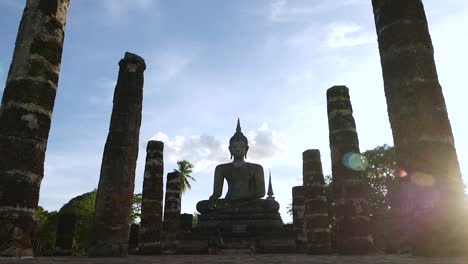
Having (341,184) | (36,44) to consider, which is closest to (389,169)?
(341,184)

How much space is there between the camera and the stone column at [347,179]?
31.9 ft

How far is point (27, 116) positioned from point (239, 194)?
13371 millimetres

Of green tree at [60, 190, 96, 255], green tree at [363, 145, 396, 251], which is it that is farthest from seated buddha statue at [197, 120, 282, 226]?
green tree at [60, 190, 96, 255]

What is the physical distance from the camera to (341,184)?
10219mm

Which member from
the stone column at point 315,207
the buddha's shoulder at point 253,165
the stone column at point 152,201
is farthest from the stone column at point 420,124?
the buddha's shoulder at point 253,165

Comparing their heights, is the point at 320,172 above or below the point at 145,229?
above

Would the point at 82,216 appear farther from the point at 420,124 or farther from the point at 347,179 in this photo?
the point at 420,124

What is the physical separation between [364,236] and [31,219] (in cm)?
749

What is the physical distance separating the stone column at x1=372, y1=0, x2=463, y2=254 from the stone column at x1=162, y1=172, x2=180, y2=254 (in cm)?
1126

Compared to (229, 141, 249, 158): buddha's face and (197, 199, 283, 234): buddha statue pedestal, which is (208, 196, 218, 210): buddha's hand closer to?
(197, 199, 283, 234): buddha statue pedestal

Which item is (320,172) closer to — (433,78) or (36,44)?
(433,78)

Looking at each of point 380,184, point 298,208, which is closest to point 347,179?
point 298,208

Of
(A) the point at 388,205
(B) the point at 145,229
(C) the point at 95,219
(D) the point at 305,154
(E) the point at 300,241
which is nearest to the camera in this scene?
(C) the point at 95,219

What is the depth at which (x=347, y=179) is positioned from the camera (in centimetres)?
1013
